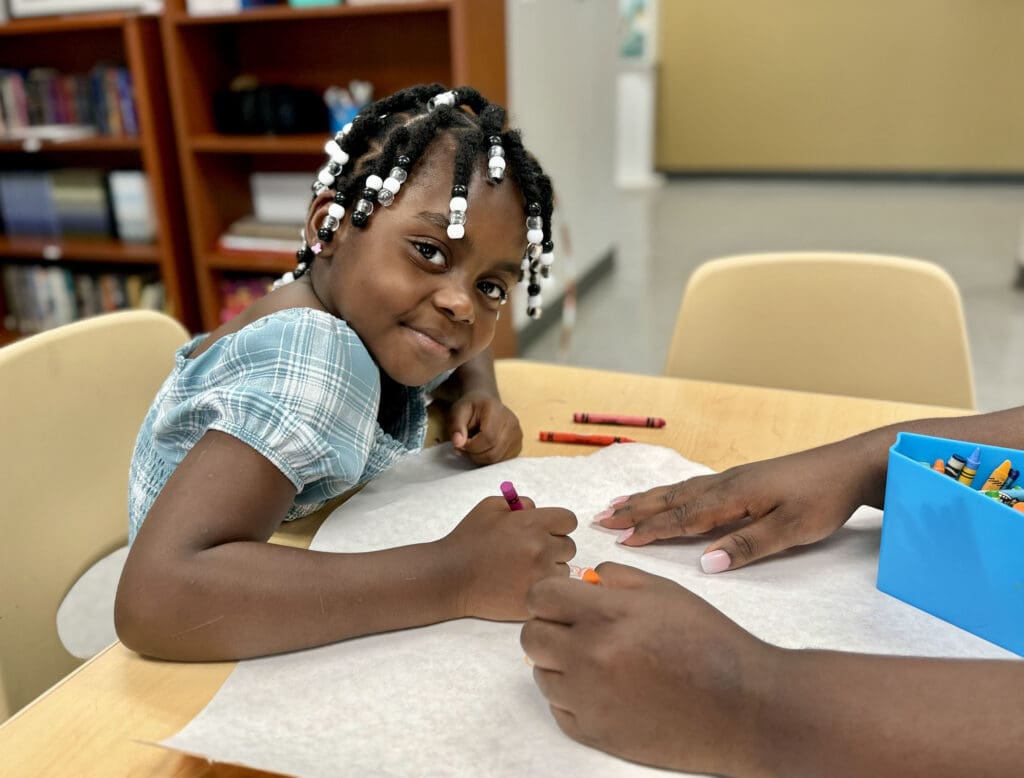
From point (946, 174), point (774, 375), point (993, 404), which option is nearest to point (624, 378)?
point (774, 375)

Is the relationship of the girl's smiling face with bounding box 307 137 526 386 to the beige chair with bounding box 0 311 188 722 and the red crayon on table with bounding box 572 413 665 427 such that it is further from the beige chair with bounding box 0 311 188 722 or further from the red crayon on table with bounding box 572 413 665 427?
the beige chair with bounding box 0 311 188 722

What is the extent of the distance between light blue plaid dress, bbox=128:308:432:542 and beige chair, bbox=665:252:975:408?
73 centimetres

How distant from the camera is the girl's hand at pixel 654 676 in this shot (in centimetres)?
49

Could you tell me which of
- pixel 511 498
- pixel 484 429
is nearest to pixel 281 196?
pixel 484 429

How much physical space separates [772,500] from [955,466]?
0.50 ft

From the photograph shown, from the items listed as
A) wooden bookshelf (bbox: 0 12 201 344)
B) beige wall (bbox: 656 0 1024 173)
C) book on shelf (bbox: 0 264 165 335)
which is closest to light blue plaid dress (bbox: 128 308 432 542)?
wooden bookshelf (bbox: 0 12 201 344)

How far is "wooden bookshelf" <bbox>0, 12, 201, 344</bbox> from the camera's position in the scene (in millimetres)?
2744

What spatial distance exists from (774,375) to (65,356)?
3.43 feet

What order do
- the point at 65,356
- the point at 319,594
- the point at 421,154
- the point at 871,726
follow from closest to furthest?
the point at 871,726
the point at 319,594
the point at 421,154
the point at 65,356

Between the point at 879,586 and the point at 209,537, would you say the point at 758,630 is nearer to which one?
the point at 879,586

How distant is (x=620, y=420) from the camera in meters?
1.05

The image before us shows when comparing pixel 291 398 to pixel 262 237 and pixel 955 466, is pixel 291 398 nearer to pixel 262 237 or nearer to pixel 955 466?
pixel 955 466

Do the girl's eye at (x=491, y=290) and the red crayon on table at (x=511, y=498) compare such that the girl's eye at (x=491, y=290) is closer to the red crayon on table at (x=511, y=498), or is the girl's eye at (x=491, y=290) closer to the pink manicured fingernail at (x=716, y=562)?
the red crayon on table at (x=511, y=498)

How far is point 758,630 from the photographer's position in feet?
2.03
